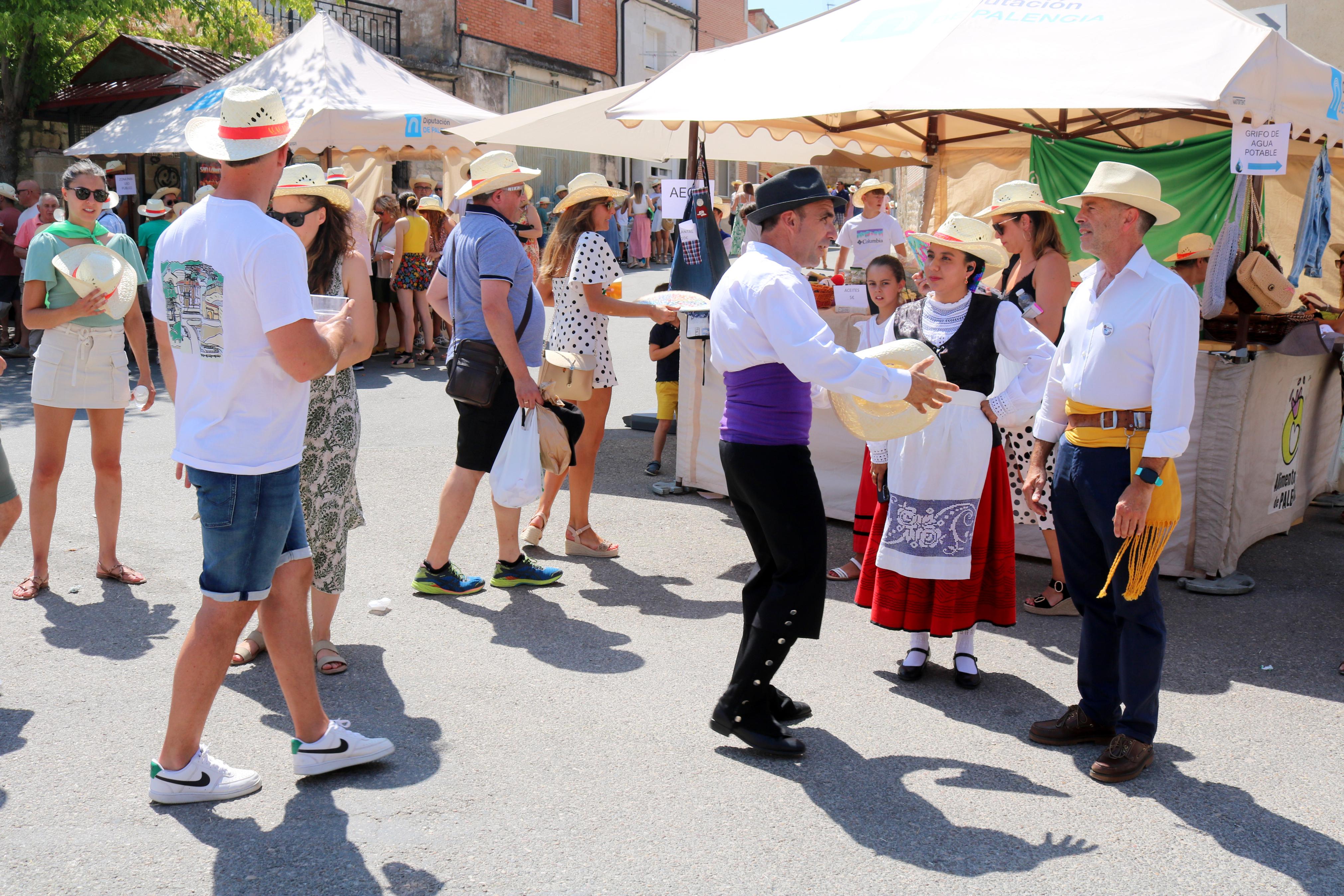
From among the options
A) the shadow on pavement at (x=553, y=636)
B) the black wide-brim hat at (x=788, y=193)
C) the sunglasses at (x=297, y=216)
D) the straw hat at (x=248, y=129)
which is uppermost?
the straw hat at (x=248, y=129)

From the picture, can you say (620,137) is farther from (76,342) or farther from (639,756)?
(639,756)

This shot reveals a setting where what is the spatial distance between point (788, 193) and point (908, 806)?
78.1 inches

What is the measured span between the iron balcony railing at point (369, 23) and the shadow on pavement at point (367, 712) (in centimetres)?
Result: 2057

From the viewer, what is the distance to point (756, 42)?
6.93 meters

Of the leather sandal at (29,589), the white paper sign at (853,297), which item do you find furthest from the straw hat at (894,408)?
the leather sandal at (29,589)

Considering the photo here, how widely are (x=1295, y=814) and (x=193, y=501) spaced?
5.96 metres

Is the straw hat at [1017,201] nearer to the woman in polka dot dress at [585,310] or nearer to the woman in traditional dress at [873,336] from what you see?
the woman in traditional dress at [873,336]

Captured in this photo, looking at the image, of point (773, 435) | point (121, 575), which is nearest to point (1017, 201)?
point (773, 435)

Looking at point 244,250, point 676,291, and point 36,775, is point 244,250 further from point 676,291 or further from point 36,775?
point 676,291

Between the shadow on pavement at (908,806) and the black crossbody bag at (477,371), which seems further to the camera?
the black crossbody bag at (477,371)

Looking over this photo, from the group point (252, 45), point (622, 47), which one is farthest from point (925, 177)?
point (622, 47)

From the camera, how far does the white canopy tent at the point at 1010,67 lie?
517cm

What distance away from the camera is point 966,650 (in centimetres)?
444

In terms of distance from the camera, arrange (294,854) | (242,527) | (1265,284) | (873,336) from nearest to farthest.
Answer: (294,854)
(242,527)
(873,336)
(1265,284)
